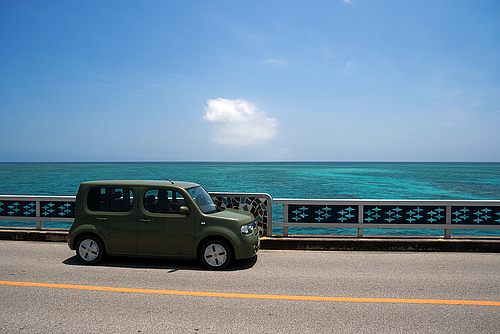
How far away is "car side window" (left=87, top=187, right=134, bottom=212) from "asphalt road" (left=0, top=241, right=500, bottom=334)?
1.13 metres

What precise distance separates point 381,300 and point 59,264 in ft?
19.4

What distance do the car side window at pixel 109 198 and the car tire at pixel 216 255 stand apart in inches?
69.7

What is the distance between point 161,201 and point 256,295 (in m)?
2.69

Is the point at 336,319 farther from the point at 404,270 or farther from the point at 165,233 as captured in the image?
the point at 165,233

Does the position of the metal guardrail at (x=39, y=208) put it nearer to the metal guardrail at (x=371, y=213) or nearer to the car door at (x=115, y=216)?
the car door at (x=115, y=216)

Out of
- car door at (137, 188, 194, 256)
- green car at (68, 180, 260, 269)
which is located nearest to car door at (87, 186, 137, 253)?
green car at (68, 180, 260, 269)

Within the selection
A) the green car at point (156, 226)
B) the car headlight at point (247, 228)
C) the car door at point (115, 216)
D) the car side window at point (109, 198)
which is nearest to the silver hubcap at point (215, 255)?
the green car at point (156, 226)

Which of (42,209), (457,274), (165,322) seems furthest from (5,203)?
(457,274)

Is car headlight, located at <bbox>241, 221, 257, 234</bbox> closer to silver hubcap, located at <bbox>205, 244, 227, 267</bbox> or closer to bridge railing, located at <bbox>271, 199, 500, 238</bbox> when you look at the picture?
silver hubcap, located at <bbox>205, 244, 227, 267</bbox>

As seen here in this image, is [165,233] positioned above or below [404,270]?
above

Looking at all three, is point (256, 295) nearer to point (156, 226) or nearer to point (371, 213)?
point (156, 226)

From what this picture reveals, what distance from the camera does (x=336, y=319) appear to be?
153 inches

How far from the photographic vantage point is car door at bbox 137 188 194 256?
6.06 metres

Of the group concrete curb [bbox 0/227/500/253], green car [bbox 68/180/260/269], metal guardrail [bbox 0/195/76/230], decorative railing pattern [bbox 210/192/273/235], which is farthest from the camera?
metal guardrail [bbox 0/195/76/230]
